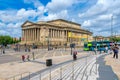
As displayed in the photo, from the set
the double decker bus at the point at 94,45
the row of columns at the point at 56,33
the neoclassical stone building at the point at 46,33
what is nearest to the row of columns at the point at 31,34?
the neoclassical stone building at the point at 46,33

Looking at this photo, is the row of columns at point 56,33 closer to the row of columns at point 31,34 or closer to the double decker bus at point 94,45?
the row of columns at point 31,34

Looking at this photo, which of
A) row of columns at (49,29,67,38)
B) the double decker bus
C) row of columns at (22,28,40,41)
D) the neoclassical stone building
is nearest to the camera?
the double decker bus

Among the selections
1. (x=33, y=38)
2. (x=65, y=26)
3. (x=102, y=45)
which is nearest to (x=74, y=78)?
(x=102, y=45)

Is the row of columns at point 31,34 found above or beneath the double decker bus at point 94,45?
above

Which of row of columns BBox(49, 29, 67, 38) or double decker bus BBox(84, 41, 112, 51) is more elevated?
row of columns BBox(49, 29, 67, 38)

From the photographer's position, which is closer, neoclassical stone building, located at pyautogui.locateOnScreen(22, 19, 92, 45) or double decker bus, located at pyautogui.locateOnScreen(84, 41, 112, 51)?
double decker bus, located at pyautogui.locateOnScreen(84, 41, 112, 51)

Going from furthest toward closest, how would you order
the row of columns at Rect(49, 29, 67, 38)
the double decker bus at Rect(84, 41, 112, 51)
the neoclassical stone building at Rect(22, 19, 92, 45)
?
the row of columns at Rect(49, 29, 67, 38)
the neoclassical stone building at Rect(22, 19, 92, 45)
the double decker bus at Rect(84, 41, 112, 51)

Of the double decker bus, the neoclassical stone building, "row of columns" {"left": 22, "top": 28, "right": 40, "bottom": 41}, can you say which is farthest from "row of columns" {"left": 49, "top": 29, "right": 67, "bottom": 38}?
the double decker bus

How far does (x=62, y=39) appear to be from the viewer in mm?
141000

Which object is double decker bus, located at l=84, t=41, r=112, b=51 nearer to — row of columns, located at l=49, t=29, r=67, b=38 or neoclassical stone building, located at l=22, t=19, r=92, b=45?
neoclassical stone building, located at l=22, t=19, r=92, b=45

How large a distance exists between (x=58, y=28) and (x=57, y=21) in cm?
1078

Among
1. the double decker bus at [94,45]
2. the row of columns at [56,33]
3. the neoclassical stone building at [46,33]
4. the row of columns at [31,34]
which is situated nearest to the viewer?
the double decker bus at [94,45]

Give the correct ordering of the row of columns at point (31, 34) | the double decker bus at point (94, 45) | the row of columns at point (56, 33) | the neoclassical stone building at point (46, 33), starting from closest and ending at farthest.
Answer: the double decker bus at point (94, 45)
the neoclassical stone building at point (46, 33)
the row of columns at point (31, 34)
the row of columns at point (56, 33)

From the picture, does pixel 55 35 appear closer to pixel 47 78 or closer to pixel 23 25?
pixel 23 25
